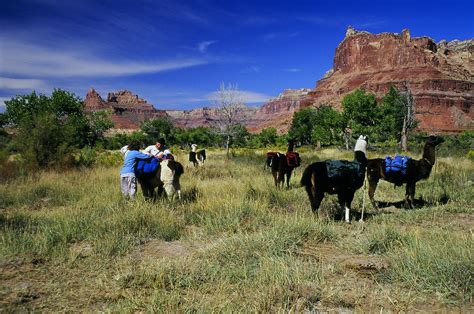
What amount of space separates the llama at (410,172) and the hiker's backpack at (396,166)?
0.06 meters

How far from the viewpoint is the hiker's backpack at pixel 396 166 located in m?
9.05

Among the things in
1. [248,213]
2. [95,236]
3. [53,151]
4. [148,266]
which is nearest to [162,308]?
[148,266]

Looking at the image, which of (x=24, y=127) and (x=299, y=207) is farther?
(x=24, y=127)

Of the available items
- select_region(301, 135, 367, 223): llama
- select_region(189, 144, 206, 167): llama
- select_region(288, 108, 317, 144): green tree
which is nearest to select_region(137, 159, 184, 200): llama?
select_region(301, 135, 367, 223): llama

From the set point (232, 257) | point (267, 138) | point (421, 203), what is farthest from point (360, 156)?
point (267, 138)

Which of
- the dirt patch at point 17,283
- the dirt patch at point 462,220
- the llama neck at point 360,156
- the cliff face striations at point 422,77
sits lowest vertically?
the dirt patch at point 462,220

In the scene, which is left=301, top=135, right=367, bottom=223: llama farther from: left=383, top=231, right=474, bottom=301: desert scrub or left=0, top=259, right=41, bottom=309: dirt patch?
left=0, top=259, right=41, bottom=309: dirt patch

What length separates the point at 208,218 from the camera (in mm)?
7043

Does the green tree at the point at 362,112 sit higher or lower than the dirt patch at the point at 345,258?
higher

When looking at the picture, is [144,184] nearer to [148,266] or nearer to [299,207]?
Result: [299,207]

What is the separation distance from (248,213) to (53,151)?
13.3 metres

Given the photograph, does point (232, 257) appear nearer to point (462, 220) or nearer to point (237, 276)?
point (237, 276)

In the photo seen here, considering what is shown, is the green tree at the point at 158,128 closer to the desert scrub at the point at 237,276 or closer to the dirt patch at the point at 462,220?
the dirt patch at the point at 462,220

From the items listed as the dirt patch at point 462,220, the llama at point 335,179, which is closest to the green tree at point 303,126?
the dirt patch at point 462,220
